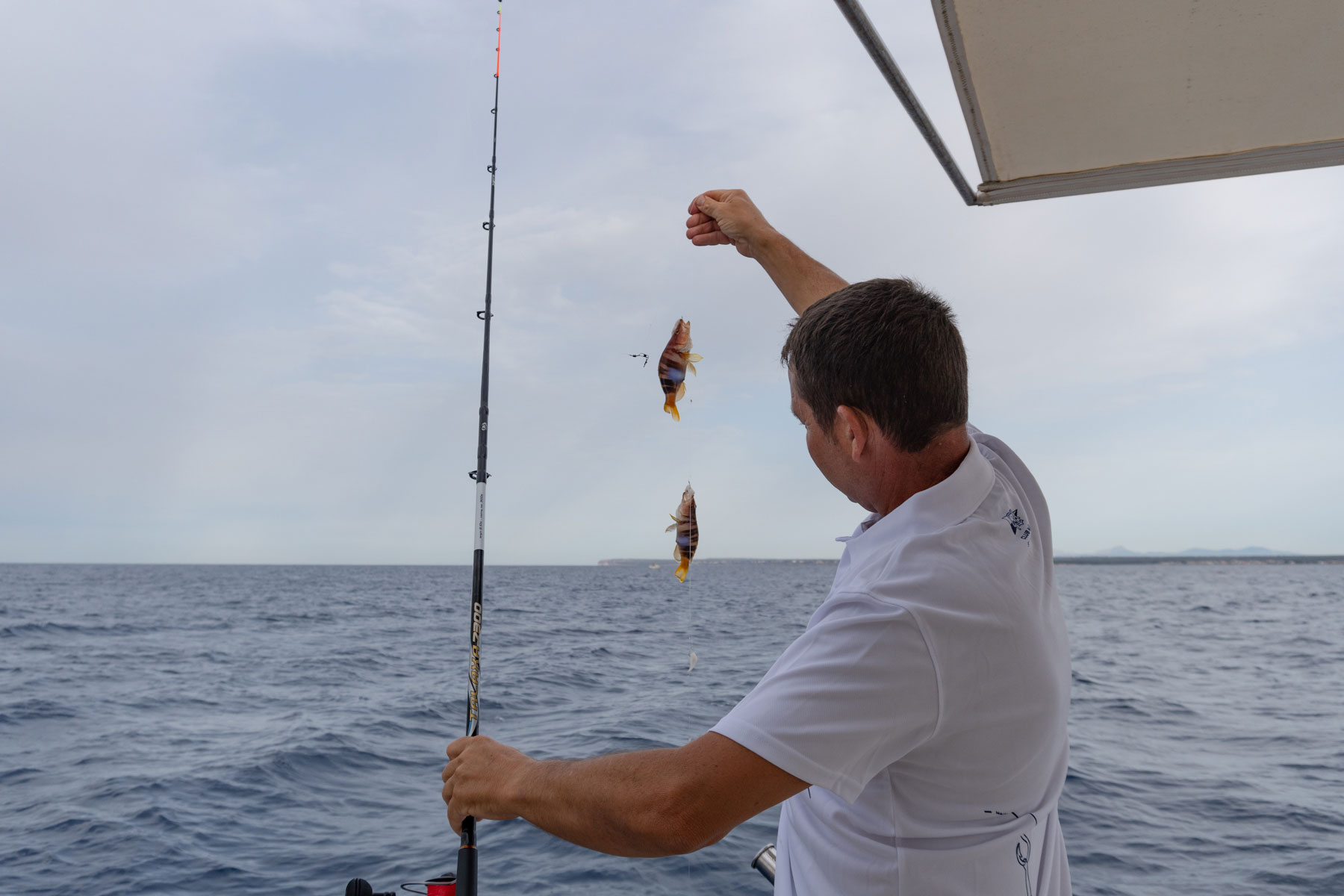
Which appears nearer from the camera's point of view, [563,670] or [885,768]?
[885,768]

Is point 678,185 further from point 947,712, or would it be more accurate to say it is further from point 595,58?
point 947,712

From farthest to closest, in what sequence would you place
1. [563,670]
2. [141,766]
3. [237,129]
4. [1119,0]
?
[237,129] → [563,670] → [141,766] → [1119,0]

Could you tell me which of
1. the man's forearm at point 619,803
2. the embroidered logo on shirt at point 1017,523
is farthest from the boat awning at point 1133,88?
the man's forearm at point 619,803

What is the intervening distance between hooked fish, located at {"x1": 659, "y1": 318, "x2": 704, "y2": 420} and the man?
55.7 inches

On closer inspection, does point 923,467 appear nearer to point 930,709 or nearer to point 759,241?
point 930,709

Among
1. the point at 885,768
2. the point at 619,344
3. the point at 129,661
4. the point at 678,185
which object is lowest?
the point at 129,661

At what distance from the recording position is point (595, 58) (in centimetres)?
351

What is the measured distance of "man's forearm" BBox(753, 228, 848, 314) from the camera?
2113mm

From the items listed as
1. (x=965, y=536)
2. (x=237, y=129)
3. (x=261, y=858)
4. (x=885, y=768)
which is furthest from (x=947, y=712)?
(x=237, y=129)

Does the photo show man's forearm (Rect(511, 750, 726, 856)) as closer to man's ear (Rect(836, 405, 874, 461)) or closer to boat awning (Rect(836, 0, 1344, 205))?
man's ear (Rect(836, 405, 874, 461))

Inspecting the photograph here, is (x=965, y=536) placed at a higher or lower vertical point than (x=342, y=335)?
lower

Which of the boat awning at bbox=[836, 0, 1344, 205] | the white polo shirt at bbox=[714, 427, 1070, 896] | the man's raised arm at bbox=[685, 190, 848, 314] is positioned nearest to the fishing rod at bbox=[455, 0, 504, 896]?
the white polo shirt at bbox=[714, 427, 1070, 896]

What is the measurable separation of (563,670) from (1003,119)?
11.5 meters

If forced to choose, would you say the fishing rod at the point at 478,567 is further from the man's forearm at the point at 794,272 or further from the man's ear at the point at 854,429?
the man's forearm at the point at 794,272
